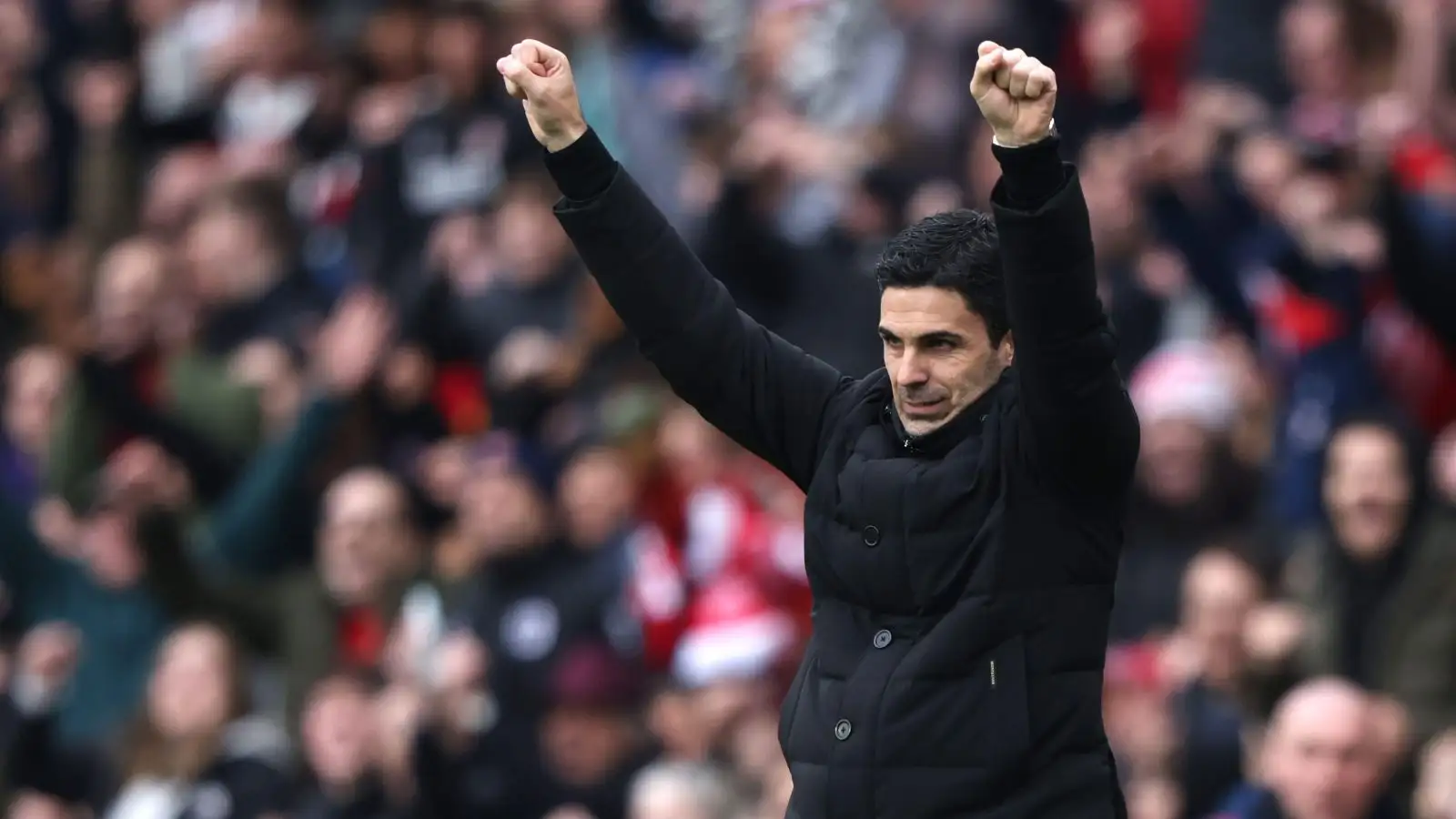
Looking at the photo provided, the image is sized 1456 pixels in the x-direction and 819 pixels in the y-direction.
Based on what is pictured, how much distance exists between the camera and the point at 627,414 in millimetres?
8680

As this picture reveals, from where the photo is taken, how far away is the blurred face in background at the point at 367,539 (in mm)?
8664

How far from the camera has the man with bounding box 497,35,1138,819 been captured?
3629 millimetres

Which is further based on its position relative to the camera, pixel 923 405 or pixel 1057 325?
pixel 923 405

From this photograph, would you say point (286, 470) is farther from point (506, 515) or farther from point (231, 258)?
point (231, 258)

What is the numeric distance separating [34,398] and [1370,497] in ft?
19.2

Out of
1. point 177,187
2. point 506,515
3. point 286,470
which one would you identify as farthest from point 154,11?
point 506,515

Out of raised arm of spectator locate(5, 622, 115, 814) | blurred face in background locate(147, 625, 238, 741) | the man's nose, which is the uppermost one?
the man's nose

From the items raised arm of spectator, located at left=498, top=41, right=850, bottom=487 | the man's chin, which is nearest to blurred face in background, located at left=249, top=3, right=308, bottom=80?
raised arm of spectator, located at left=498, top=41, right=850, bottom=487

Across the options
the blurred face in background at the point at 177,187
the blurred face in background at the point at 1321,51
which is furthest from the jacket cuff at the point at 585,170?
the blurred face in background at the point at 177,187

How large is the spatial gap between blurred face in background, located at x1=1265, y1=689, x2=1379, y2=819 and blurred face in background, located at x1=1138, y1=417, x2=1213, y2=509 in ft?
4.46

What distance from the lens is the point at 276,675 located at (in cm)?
910

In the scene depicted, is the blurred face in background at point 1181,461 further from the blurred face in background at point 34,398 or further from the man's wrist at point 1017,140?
the blurred face in background at point 34,398

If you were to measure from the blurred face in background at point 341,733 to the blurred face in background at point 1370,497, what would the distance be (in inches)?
119

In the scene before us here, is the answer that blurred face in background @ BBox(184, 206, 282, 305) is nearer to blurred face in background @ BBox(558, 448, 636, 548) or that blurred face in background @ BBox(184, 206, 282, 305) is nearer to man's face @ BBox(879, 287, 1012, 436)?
blurred face in background @ BBox(558, 448, 636, 548)
